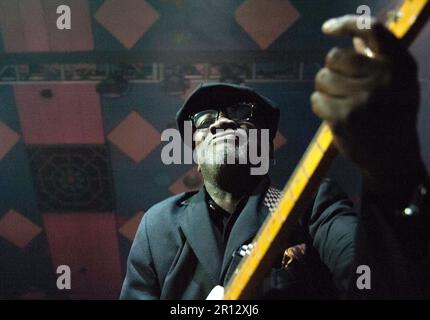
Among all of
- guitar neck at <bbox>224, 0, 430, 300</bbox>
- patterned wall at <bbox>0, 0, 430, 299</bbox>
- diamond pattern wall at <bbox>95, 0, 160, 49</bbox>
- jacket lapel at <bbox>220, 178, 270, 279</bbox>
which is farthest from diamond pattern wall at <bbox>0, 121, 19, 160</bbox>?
guitar neck at <bbox>224, 0, 430, 300</bbox>

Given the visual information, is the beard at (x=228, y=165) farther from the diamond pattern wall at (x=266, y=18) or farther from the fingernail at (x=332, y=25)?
the diamond pattern wall at (x=266, y=18)

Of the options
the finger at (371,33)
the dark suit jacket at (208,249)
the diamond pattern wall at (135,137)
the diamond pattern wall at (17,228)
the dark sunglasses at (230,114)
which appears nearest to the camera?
the finger at (371,33)

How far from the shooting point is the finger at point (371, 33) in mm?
506

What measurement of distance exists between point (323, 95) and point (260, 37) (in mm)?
1532

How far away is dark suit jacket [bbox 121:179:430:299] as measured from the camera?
0.69 m

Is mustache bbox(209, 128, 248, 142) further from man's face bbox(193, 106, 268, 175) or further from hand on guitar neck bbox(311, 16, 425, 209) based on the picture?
hand on guitar neck bbox(311, 16, 425, 209)

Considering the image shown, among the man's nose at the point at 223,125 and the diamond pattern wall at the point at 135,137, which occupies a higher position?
the diamond pattern wall at the point at 135,137

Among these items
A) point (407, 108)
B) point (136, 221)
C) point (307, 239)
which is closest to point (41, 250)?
point (136, 221)

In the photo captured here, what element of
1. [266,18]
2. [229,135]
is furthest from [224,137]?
[266,18]

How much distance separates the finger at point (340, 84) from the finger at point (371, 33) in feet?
0.17

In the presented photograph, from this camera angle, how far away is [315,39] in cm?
195

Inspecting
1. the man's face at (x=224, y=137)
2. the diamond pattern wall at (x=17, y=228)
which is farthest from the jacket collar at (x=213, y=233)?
the diamond pattern wall at (x=17, y=228)
